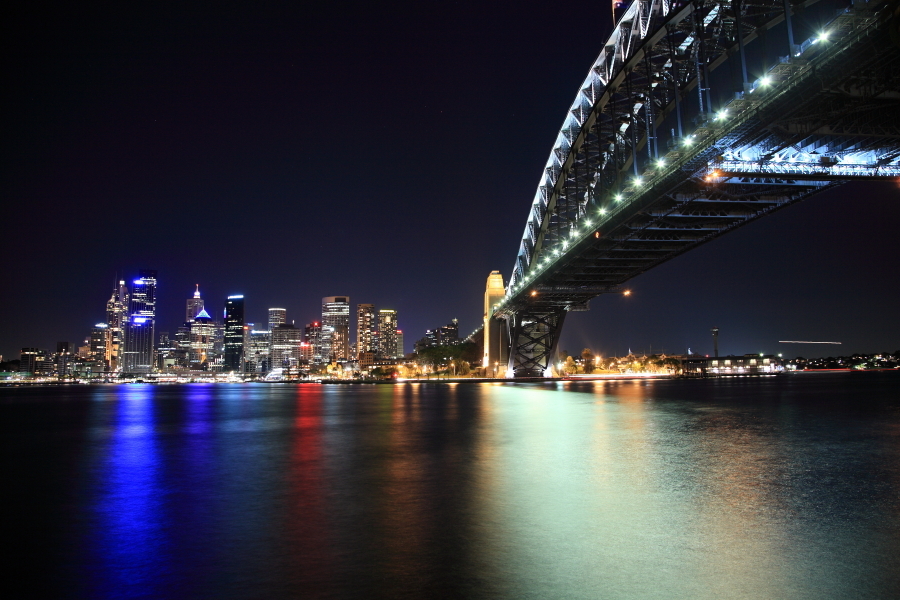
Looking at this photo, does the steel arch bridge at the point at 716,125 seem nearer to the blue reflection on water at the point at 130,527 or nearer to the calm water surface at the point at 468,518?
the calm water surface at the point at 468,518

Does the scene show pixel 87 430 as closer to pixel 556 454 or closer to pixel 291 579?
pixel 556 454

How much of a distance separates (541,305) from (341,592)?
70.4 metres

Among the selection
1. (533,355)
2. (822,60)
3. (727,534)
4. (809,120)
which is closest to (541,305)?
(533,355)

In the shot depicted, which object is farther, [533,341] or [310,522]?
[533,341]

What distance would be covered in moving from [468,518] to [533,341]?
76.6 meters

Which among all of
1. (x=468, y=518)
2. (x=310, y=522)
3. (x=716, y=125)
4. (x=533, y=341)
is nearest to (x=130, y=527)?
(x=310, y=522)

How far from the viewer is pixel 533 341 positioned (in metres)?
85.3

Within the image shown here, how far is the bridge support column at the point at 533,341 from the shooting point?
269ft

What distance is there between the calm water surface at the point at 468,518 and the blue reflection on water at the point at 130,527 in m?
0.05

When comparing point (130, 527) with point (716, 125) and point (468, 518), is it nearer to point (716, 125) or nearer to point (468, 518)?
point (468, 518)

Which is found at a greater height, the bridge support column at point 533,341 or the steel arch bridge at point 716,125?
the steel arch bridge at point 716,125

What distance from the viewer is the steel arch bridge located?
2048 centimetres

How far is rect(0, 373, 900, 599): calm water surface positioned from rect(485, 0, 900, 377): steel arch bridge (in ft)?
36.7

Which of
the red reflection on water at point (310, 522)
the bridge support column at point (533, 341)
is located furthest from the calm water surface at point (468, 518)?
the bridge support column at point (533, 341)
